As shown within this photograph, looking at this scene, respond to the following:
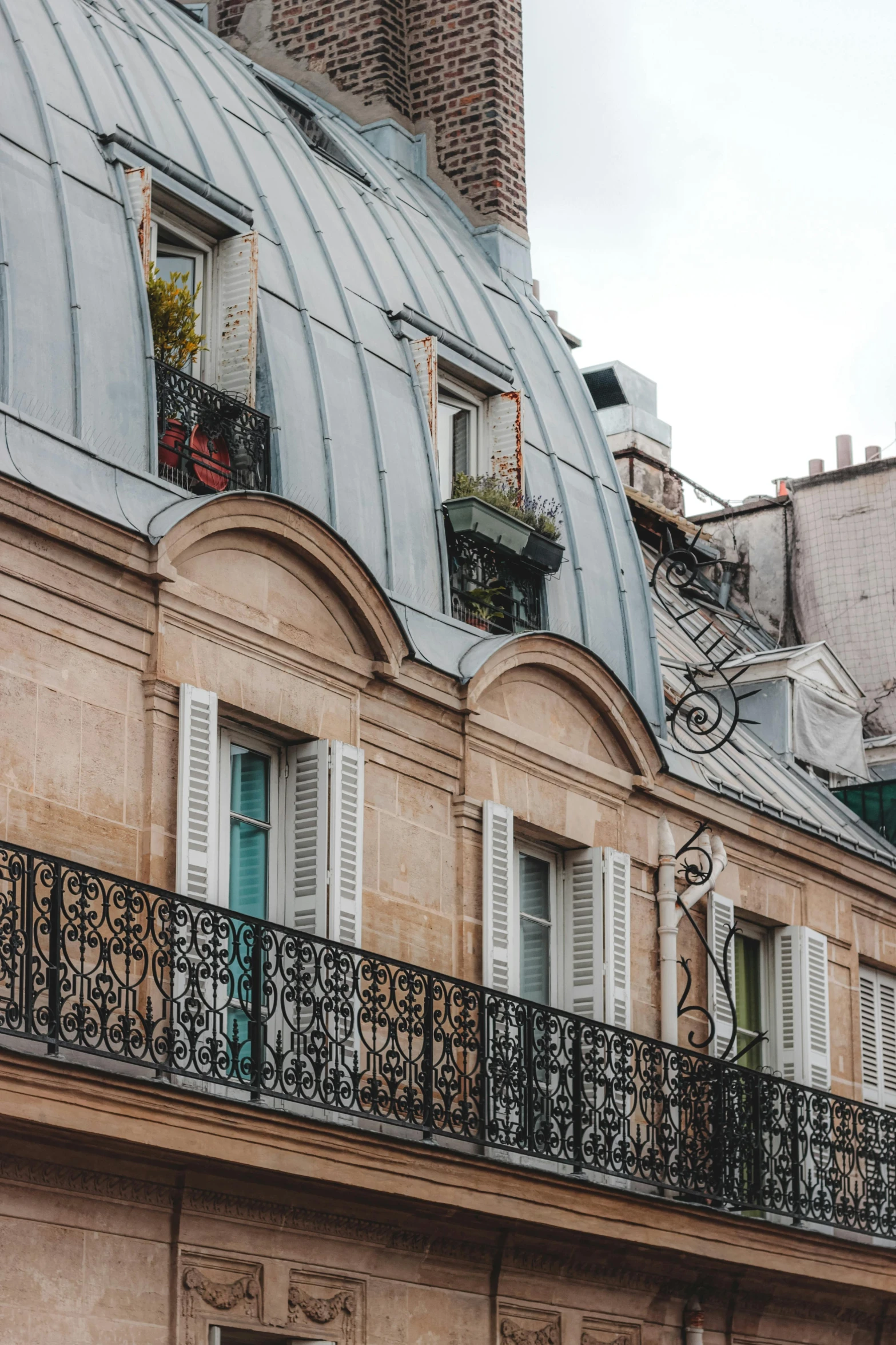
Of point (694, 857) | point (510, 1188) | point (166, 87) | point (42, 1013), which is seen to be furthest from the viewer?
point (694, 857)

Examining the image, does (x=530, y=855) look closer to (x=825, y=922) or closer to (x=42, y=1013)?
(x=825, y=922)

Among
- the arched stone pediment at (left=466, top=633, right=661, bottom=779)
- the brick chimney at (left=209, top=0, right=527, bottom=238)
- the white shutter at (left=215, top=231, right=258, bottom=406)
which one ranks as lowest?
the arched stone pediment at (left=466, top=633, right=661, bottom=779)

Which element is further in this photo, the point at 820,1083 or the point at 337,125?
the point at 337,125

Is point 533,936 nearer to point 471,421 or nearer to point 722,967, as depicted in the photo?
point 722,967

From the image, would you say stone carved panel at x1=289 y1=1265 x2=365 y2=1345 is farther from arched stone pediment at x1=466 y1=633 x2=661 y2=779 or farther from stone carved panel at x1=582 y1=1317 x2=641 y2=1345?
arched stone pediment at x1=466 y1=633 x2=661 y2=779

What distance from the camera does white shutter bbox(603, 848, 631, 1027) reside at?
15.6 m

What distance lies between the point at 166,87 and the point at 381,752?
437 cm

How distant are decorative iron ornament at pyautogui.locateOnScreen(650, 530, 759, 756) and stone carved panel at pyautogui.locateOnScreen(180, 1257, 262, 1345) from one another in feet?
A: 18.9

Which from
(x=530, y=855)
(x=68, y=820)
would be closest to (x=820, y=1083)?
(x=530, y=855)

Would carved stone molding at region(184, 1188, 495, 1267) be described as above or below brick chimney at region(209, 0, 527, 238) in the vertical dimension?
below

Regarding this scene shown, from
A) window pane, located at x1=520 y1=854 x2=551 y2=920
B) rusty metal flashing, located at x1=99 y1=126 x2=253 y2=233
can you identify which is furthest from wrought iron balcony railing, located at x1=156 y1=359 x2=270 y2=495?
window pane, located at x1=520 y1=854 x2=551 y2=920

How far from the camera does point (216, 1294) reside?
1212 cm

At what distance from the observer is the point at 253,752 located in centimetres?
1380

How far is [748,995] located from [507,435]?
431 centimetres
